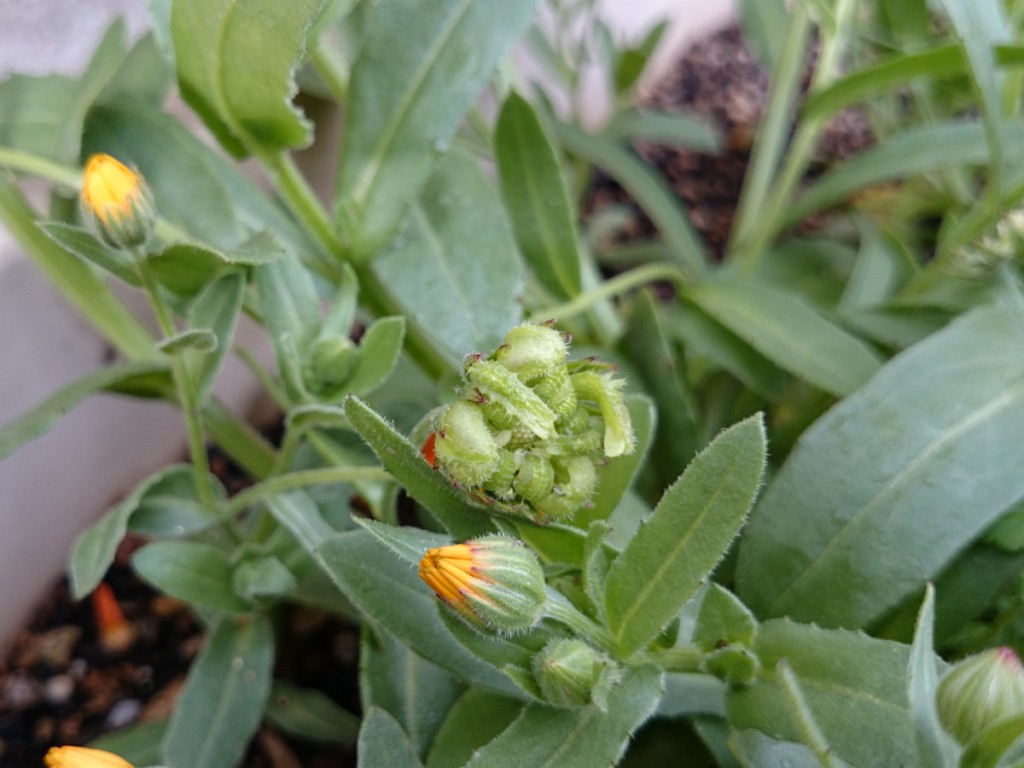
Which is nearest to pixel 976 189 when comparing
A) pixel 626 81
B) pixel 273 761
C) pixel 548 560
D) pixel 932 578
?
pixel 626 81

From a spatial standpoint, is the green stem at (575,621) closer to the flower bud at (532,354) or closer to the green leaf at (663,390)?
the flower bud at (532,354)

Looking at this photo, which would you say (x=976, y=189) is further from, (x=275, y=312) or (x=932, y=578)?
(x=275, y=312)

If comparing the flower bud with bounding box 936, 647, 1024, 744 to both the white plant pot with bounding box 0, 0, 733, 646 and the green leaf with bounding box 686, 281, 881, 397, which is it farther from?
the white plant pot with bounding box 0, 0, 733, 646

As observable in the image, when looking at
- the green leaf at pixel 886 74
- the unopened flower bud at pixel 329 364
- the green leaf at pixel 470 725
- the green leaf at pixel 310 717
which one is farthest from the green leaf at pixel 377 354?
the green leaf at pixel 886 74

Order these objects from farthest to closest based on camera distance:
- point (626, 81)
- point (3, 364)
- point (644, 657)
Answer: point (626, 81) → point (3, 364) → point (644, 657)

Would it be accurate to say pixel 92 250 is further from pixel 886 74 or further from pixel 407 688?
pixel 886 74

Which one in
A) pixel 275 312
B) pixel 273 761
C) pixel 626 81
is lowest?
pixel 273 761
